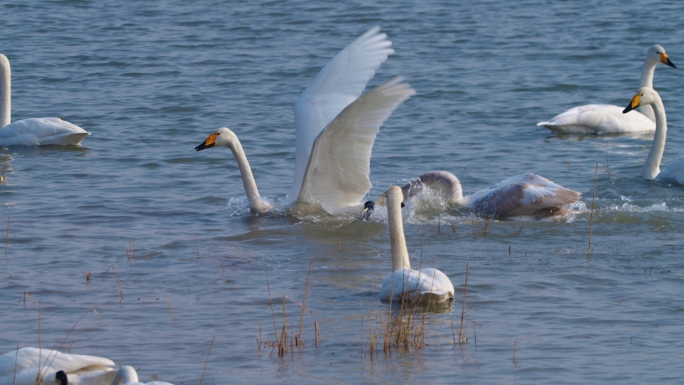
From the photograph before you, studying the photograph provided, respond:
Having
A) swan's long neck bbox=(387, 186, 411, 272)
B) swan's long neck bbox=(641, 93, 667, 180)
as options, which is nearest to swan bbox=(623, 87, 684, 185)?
swan's long neck bbox=(641, 93, 667, 180)

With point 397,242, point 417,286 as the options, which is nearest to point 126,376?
point 417,286

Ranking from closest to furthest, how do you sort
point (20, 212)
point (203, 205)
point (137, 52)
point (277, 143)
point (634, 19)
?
point (20, 212) < point (203, 205) < point (277, 143) < point (137, 52) < point (634, 19)

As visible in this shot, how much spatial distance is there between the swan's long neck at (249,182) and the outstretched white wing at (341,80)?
556mm

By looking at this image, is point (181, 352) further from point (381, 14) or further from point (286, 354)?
point (381, 14)

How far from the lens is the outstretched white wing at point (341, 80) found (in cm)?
991

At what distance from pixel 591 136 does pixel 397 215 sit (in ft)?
23.0

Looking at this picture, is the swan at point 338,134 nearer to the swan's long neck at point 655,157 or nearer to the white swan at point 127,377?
the swan's long neck at point 655,157

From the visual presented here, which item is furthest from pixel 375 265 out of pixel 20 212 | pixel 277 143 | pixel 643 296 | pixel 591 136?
pixel 591 136

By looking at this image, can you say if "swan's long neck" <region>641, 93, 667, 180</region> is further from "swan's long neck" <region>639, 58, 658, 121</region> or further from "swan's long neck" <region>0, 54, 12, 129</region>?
"swan's long neck" <region>0, 54, 12, 129</region>

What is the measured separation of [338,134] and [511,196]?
60.2 inches

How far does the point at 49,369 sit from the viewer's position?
4746 millimetres

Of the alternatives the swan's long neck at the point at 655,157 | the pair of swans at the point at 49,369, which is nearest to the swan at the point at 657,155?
the swan's long neck at the point at 655,157

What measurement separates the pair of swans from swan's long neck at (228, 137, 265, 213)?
471cm

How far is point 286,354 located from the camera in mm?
5680
